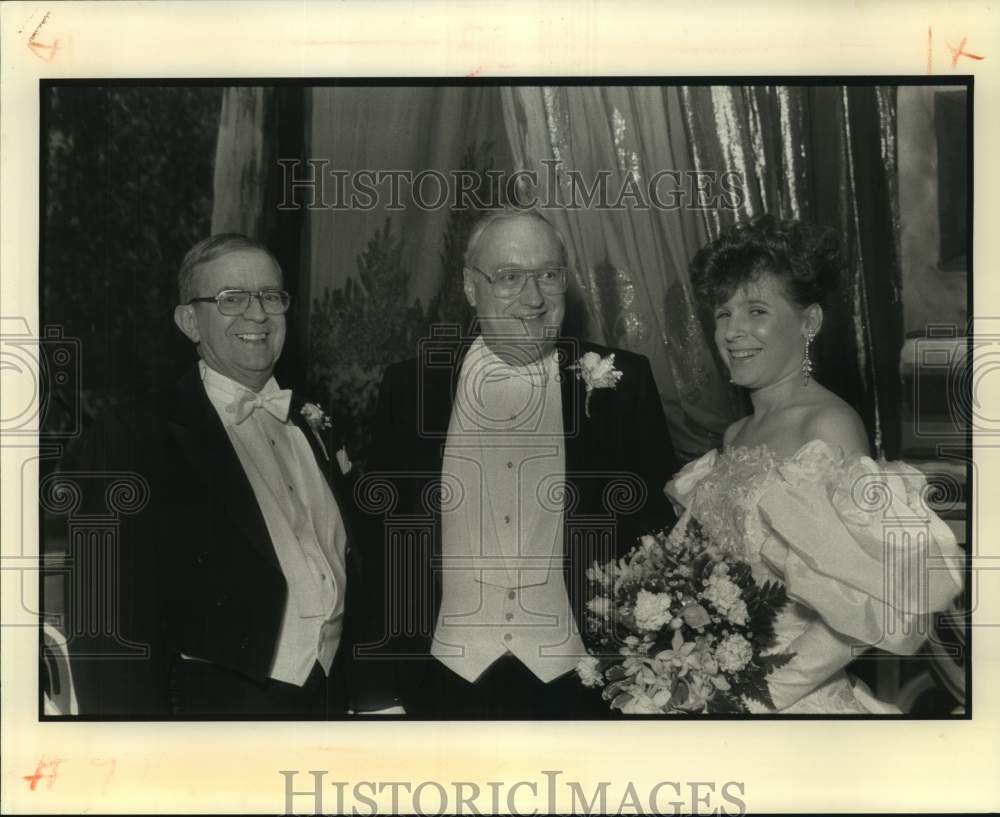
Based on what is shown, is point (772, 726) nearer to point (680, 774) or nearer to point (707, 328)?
point (680, 774)

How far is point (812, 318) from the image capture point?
13.7ft

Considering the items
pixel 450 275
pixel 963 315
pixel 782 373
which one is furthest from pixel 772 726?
pixel 450 275

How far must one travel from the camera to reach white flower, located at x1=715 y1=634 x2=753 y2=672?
13.5 ft

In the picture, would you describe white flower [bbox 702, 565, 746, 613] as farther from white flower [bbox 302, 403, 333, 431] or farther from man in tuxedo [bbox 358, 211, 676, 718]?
white flower [bbox 302, 403, 333, 431]

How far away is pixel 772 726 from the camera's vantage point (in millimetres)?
4223

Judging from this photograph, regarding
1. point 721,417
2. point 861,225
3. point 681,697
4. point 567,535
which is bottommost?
point 681,697

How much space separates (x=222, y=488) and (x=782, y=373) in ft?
6.05

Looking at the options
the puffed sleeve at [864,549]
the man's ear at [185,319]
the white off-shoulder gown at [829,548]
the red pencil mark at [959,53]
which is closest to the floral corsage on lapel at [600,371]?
the white off-shoulder gown at [829,548]

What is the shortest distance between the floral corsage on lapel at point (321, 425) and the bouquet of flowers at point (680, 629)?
2.84ft

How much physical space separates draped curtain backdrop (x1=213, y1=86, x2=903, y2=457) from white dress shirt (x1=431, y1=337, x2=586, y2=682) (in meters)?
0.32

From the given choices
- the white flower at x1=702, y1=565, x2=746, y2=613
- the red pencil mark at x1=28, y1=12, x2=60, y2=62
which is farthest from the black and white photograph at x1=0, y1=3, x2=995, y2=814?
the white flower at x1=702, y1=565, x2=746, y2=613

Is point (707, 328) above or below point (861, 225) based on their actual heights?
below

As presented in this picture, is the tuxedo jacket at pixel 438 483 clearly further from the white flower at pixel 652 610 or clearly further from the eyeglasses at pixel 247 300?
the eyeglasses at pixel 247 300

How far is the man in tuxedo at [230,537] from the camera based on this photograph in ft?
13.6
